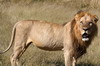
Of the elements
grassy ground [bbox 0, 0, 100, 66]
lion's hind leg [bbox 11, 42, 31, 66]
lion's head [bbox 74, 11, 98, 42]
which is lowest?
grassy ground [bbox 0, 0, 100, 66]

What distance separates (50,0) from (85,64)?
8314mm

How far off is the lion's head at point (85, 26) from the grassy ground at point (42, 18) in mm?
1161

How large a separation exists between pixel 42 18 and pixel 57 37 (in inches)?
245

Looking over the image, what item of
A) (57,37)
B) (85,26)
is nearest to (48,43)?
(57,37)

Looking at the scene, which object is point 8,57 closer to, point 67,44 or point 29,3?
point 67,44

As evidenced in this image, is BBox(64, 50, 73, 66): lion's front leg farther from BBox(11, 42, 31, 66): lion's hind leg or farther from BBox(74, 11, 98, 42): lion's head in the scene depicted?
BBox(11, 42, 31, 66): lion's hind leg

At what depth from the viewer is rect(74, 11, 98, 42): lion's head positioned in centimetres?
624

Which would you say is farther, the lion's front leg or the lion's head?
the lion's front leg

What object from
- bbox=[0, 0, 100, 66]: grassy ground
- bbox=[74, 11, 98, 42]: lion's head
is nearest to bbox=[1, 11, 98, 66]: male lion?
bbox=[74, 11, 98, 42]: lion's head

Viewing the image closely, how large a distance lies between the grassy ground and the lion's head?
3.81ft

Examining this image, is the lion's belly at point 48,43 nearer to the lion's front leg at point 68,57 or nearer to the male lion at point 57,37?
the male lion at point 57,37

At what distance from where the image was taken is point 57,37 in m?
6.76

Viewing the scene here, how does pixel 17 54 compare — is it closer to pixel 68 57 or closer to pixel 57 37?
pixel 57 37

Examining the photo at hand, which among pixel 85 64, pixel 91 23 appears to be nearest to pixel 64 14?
pixel 85 64
